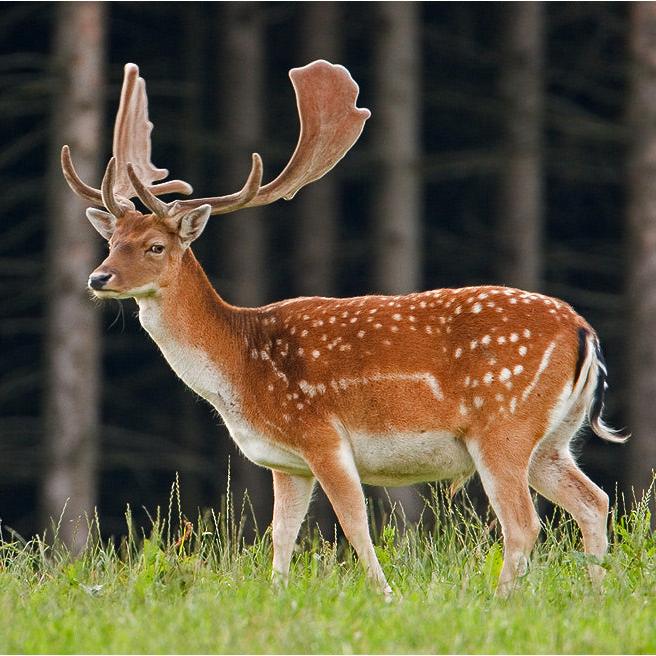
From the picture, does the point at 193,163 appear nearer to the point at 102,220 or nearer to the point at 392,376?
the point at 102,220

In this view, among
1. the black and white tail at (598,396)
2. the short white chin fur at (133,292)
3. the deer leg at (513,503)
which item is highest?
the short white chin fur at (133,292)

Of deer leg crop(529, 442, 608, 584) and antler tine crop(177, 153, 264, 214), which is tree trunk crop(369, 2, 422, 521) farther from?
deer leg crop(529, 442, 608, 584)

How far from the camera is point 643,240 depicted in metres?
13.0

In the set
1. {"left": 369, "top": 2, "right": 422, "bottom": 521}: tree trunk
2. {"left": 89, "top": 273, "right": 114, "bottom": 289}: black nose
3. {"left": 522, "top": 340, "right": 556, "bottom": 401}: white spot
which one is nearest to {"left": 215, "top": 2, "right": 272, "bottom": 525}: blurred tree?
{"left": 369, "top": 2, "right": 422, "bottom": 521}: tree trunk

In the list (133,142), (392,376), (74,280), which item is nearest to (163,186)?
(133,142)

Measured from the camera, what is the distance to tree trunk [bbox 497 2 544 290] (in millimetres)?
14594

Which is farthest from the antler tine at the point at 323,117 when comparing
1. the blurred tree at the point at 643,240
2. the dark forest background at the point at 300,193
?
the blurred tree at the point at 643,240

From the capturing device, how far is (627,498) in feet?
51.5

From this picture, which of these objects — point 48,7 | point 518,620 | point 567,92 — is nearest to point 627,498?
point 567,92

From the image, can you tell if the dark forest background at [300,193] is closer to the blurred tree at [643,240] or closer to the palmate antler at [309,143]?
the blurred tree at [643,240]

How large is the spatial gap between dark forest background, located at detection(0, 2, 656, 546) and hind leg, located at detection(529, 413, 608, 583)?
582 cm

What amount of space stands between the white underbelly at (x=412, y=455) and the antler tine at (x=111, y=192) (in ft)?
5.49

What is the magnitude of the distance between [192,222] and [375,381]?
4.12 ft

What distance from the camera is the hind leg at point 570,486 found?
24.0ft
